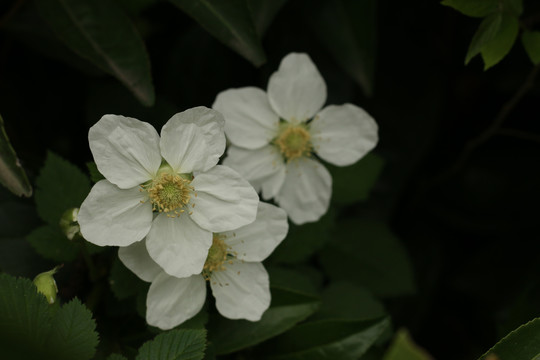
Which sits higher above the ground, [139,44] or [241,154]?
[139,44]

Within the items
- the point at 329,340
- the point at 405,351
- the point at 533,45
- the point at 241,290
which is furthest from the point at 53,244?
the point at 533,45

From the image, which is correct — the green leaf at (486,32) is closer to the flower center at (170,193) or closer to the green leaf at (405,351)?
the flower center at (170,193)

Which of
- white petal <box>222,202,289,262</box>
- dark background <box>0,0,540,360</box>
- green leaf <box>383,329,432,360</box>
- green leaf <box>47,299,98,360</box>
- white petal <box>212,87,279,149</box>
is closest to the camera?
green leaf <box>383,329,432,360</box>

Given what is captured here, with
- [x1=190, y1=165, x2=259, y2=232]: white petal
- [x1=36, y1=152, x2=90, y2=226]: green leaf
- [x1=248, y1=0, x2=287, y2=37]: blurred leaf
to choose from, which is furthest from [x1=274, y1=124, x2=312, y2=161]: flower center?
[x1=36, y1=152, x2=90, y2=226]: green leaf

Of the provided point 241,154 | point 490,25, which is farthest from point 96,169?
→ point 490,25

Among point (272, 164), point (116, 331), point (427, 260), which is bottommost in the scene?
point (427, 260)

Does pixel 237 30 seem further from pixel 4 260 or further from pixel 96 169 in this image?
pixel 4 260

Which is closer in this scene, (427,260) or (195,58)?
(195,58)

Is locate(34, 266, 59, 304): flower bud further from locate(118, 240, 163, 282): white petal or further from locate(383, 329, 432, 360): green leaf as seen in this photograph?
locate(383, 329, 432, 360): green leaf
